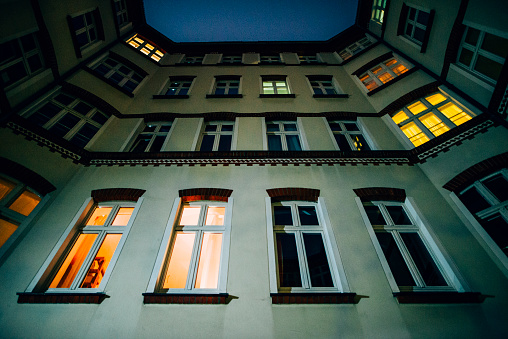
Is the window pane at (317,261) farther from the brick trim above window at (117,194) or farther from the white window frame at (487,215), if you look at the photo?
the brick trim above window at (117,194)

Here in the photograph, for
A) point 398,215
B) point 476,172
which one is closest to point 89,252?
point 398,215

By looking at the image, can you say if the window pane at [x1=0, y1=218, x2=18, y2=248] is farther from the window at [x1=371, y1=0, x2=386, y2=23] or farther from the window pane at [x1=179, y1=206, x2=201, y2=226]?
the window at [x1=371, y1=0, x2=386, y2=23]

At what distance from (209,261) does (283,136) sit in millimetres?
4904

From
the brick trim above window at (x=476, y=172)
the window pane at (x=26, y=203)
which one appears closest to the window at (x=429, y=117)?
the brick trim above window at (x=476, y=172)

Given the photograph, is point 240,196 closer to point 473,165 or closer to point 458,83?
point 473,165

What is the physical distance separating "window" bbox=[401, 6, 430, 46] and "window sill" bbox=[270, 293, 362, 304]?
9.75 metres

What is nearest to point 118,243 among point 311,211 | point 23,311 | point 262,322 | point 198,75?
point 23,311

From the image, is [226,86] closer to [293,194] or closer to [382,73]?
[382,73]

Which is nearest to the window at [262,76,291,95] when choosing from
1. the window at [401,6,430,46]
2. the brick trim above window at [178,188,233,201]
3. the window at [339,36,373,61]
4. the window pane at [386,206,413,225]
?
the window at [339,36,373,61]

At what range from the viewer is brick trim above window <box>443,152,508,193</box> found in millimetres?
4738

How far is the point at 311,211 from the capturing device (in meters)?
5.45

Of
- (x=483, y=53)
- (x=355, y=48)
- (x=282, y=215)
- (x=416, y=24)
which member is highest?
(x=355, y=48)

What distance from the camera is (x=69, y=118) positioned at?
22.5 feet

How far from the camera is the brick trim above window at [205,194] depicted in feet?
17.9
